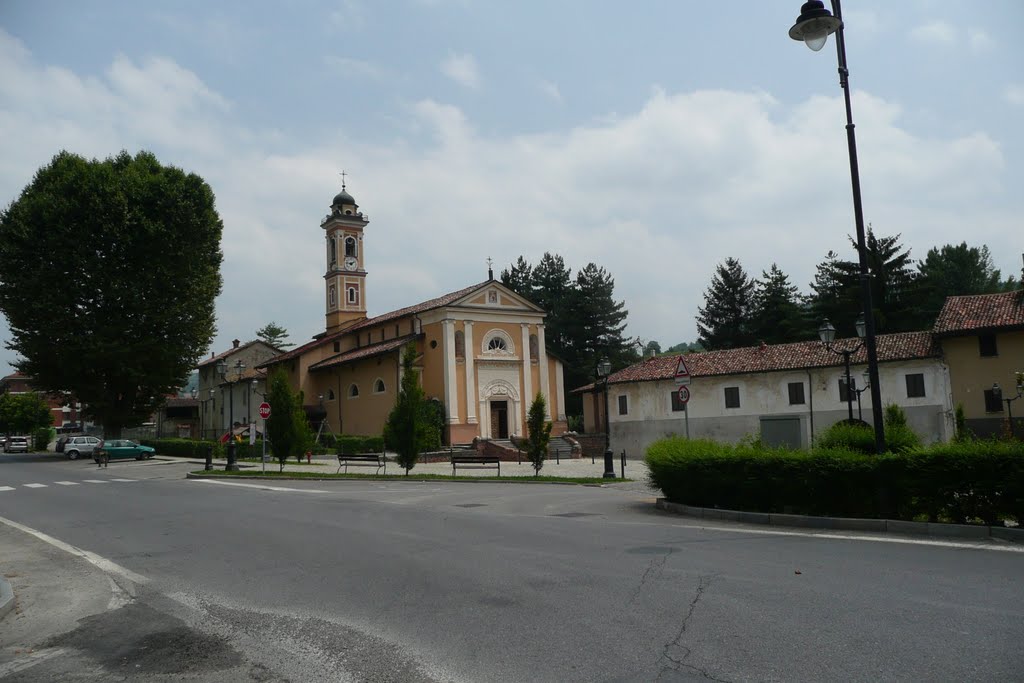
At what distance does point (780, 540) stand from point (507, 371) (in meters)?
38.7

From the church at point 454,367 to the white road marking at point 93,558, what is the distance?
31.3 meters

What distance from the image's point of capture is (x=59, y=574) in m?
9.49

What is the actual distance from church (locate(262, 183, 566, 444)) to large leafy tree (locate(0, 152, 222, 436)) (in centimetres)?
996

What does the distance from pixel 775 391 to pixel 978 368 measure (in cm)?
956

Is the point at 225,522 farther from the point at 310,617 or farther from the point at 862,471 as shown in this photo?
the point at 862,471

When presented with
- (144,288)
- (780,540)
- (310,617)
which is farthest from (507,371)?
(310,617)

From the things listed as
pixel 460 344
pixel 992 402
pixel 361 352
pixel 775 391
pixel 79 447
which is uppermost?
pixel 361 352

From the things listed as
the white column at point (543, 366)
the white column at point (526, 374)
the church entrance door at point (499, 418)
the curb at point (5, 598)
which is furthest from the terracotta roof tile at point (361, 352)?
the curb at point (5, 598)

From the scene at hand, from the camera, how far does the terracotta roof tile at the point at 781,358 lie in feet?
126

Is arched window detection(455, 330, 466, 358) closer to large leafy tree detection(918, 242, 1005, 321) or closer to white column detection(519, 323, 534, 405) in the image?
white column detection(519, 323, 534, 405)

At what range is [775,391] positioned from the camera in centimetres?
4109

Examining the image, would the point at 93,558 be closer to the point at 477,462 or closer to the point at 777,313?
the point at 477,462

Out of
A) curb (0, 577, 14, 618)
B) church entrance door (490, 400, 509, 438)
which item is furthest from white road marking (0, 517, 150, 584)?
church entrance door (490, 400, 509, 438)

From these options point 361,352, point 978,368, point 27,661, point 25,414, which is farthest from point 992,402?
point 25,414
